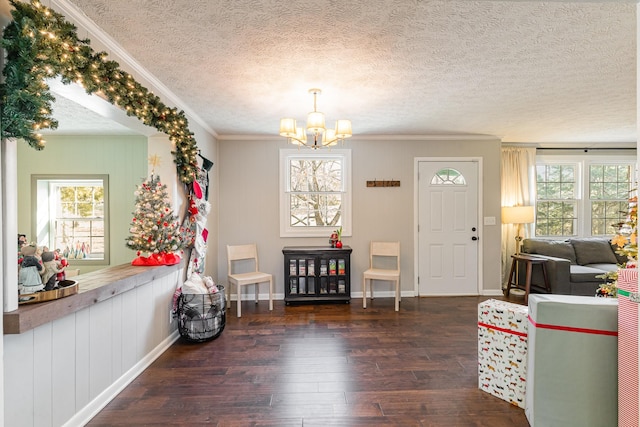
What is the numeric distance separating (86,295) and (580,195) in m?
6.84

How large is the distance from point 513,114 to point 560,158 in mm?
2441

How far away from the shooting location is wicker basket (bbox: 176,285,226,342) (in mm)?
3133

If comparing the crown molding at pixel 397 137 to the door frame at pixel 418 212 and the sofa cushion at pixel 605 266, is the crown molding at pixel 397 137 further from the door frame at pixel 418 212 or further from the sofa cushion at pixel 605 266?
the sofa cushion at pixel 605 266

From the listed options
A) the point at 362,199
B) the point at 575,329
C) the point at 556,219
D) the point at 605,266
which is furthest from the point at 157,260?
the point at 556,219

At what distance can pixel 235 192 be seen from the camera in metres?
4.82

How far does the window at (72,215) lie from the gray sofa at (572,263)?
6.04m

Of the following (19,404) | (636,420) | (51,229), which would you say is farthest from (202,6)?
(51,229)

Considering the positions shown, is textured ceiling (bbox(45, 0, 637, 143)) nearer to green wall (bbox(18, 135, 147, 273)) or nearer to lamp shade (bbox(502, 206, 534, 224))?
green wall (bbox(18, 135, 147, 273))

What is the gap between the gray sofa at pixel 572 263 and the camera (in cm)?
437

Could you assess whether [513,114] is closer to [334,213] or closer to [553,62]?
[553,62]

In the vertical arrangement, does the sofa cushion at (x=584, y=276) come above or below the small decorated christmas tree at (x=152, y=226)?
below

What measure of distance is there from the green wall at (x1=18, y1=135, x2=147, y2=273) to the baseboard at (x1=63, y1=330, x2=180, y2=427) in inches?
74.8

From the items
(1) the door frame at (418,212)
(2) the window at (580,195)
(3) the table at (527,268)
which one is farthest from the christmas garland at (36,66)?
(2) the window at (580,195)

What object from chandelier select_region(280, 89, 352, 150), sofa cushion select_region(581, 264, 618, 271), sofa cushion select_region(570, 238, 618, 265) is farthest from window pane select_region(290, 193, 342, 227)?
sofa cushion select_region(581, 264, 618, 271)
